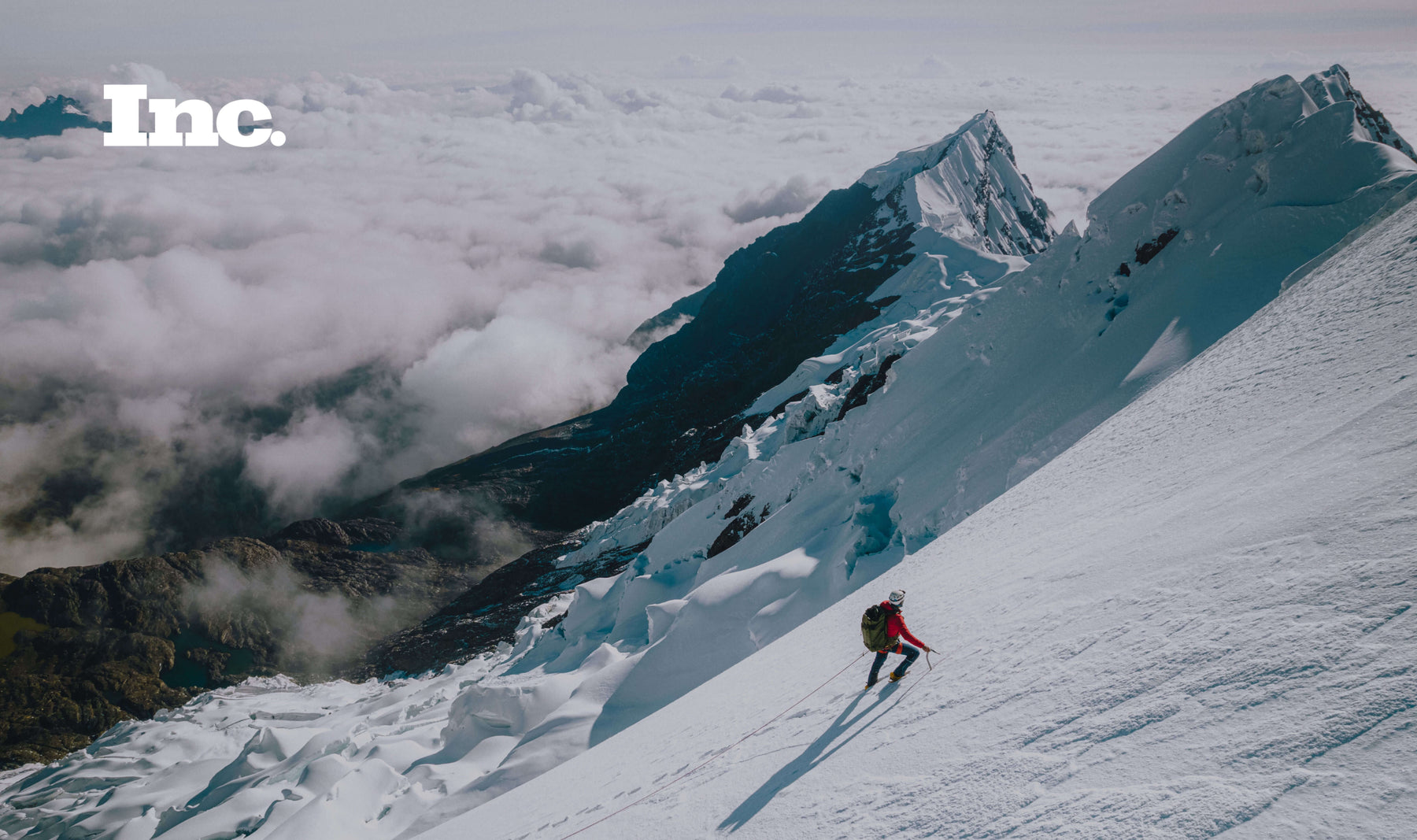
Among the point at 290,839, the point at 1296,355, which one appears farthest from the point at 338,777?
the point at 1296,355

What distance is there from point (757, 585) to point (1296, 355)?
20.0m

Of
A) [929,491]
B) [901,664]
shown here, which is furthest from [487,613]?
[901,664]

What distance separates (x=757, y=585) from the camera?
28531 mm

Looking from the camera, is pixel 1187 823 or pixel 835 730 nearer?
pixel 1187 823

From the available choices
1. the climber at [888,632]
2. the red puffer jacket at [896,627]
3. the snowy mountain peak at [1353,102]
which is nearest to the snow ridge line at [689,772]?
the climber at [888,632]

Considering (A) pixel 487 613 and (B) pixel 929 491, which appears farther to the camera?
(A) pixel 487 613

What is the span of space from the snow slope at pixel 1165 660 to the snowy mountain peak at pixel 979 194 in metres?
172

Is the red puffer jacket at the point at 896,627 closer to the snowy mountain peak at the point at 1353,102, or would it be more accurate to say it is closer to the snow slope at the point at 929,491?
the snow slope at the point at 929,491

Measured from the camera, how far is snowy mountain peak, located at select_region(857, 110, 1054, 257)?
178125 mm

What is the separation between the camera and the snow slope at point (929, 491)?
20.4 m

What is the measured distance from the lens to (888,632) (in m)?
11.0

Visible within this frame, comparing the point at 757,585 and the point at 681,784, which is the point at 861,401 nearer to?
the point at 757,585

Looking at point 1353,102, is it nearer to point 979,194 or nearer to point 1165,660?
point 1165,660

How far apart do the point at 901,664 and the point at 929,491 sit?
15978 millimetres
